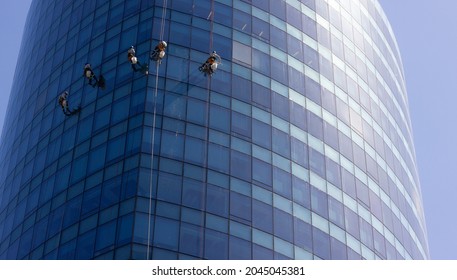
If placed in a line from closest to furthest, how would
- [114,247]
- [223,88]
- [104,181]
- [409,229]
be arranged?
[114,247]
[104,181]
[223,88]
[409,229]

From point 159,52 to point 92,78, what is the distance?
6.69m

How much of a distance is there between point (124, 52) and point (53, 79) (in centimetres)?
1019

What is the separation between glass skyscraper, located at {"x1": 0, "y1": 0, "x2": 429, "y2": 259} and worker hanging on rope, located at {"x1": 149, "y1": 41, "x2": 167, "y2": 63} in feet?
1.97

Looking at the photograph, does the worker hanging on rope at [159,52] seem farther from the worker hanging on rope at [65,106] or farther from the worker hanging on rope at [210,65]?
the worker hanging on rope at [65,106]

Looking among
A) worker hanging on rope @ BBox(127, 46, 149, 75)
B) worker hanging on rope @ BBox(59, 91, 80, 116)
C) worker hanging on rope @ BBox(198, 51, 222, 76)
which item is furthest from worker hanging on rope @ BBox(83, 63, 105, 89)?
worker hanging on rope @ BBox(198, 51, 222, 76)

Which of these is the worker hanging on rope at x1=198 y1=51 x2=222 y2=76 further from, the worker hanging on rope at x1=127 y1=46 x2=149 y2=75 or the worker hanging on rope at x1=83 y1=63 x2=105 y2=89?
the worker hanging on rope at x1=83 y1=63 x2=105 y2=89

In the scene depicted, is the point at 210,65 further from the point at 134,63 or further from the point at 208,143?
the point at 208,143

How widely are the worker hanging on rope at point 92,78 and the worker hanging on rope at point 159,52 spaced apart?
471 centimetres

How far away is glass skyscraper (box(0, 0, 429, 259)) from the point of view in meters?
74.8

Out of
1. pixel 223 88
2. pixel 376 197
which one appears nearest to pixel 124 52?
pixel 223 88

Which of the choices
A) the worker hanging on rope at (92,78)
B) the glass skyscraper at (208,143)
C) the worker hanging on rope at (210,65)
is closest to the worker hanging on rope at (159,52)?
the glass skyscraper at (208,143)

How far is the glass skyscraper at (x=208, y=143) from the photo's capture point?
74812 mm

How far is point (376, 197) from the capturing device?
8875 centimetres

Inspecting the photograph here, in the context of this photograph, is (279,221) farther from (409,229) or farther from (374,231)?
(409,229)
